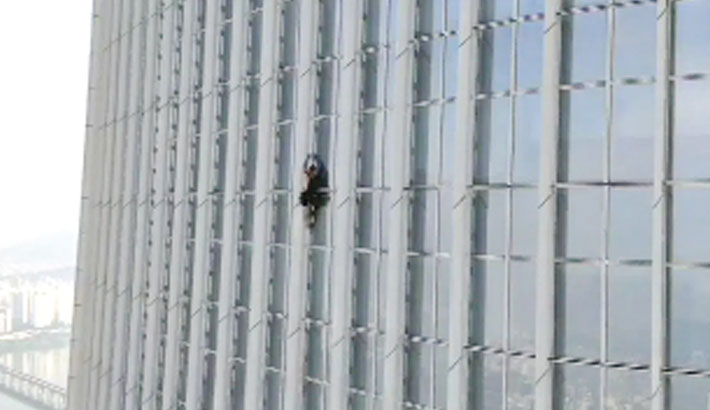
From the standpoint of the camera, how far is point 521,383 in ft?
58.8

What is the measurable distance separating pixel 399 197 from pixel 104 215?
18573 mm

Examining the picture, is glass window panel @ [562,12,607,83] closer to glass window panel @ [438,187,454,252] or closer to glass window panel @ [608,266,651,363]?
glass window panel @ [608,266,651,363]

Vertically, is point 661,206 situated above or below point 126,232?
above

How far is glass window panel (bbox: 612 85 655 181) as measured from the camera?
16250 millimetres

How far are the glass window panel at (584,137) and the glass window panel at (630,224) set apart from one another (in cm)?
62

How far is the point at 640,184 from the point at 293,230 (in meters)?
10.3

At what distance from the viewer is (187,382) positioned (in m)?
29.0

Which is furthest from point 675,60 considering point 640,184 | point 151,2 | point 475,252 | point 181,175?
point 151,2

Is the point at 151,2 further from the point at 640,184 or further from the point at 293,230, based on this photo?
the point at 640,184

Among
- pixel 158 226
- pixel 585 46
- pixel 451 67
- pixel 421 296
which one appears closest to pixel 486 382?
pixel 421 296

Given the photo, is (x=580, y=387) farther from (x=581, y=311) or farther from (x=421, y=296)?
(x=421, y=296)

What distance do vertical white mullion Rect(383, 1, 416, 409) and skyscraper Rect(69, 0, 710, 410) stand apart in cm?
5

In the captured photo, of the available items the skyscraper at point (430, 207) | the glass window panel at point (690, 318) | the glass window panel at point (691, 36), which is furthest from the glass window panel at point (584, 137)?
the glass window panel at point (690, 318)

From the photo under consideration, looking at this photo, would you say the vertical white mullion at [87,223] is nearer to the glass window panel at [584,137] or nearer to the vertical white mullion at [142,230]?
the vertical white mullion at [142,230]
